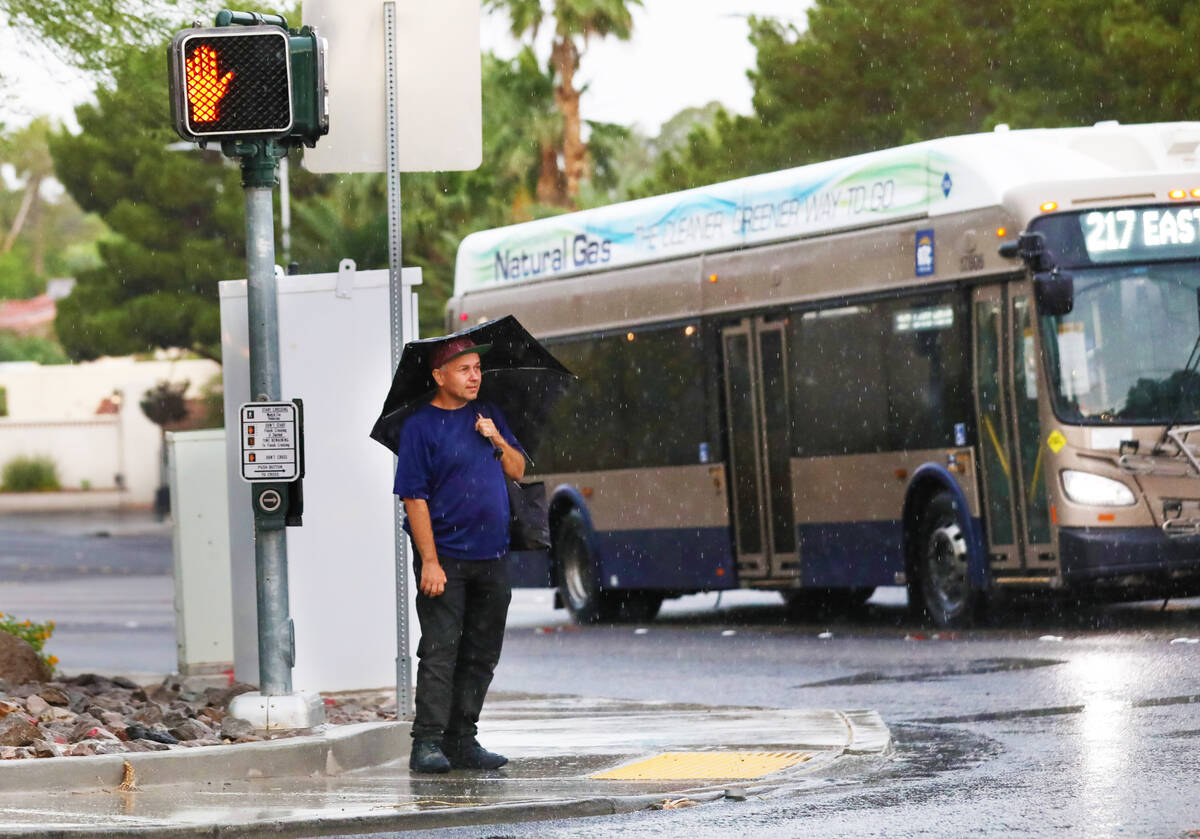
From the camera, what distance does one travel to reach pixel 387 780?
352 inches

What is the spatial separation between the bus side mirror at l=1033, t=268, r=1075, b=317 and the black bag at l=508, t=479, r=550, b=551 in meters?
6.80

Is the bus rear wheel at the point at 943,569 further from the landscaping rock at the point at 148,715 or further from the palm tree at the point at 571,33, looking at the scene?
the palm tree at the point at 571,33

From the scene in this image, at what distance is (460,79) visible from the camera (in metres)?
10.3

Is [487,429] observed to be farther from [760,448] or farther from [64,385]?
[64,385]

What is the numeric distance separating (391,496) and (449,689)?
295 cm

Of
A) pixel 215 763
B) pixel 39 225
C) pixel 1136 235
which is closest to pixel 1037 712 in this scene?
pixel 215 763

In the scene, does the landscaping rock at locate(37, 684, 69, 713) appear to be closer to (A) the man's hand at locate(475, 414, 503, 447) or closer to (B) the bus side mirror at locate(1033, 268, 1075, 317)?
(A) the man's hand at locate(475, 414, 503, 447)

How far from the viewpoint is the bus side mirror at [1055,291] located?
15.3 meters

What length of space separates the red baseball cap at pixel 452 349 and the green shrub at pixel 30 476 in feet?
213

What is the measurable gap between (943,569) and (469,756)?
26.6 ft

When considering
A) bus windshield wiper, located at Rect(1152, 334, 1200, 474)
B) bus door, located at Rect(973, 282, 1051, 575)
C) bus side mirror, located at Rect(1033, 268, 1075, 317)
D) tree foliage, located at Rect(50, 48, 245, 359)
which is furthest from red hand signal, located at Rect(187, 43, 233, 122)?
tree foliage, located at Rect(50, 48, 245, 359)

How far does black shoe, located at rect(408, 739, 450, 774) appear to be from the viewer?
361 inches

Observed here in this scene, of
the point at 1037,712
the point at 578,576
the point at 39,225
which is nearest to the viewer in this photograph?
the point at 1037,712

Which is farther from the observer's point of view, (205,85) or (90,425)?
(90,425)
